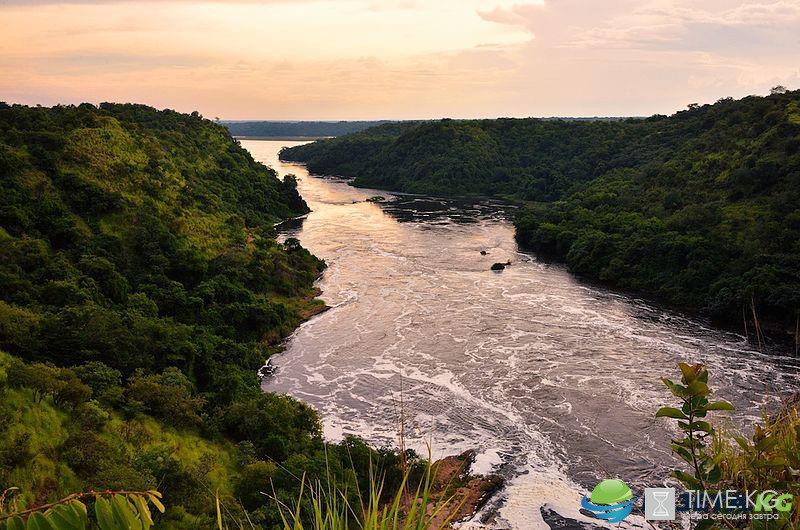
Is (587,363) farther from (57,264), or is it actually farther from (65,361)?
(57,264)

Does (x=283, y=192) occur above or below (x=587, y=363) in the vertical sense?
above

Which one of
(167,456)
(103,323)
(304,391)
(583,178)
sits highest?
(583,178)

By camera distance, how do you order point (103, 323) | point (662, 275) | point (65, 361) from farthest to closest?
point (662, 275)
point (103, 323)
point (65, 361)

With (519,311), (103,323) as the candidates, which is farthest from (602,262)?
(103,323)

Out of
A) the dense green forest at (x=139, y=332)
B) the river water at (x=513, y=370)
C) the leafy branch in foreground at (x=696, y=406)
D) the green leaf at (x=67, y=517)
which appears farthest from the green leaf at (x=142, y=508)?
the river water at (x=513, y=370)

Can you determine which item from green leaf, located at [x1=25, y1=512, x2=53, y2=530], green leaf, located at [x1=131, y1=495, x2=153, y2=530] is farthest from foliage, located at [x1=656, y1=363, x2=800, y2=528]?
green leaf, located at [x1=25, y1=512, x2=53, y2=530]

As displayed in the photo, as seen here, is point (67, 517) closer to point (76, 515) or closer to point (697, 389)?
point (76, 515)

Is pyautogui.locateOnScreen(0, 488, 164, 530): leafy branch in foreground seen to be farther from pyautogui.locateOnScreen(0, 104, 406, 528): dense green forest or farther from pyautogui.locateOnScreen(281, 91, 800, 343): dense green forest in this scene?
pyautogui.locateOnScreen(281, 91, 800, 343): dense green forest

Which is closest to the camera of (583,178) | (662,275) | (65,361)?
(65,361)
